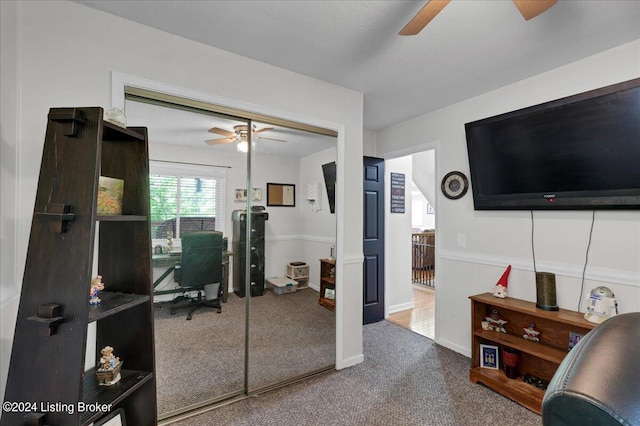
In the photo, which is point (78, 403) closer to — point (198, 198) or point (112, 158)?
point (112, 158)

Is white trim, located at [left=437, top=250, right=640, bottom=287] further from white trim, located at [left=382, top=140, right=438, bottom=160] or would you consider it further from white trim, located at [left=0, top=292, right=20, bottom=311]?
white trim, located at [left=0, top=292, right=20, bottom=311]

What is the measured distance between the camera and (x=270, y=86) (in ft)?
7.16

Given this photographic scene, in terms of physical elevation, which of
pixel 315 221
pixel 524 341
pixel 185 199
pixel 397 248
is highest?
pixel 185 199

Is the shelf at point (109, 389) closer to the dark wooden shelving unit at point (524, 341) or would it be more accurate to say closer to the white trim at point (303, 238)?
the white trim at point (303, 238)

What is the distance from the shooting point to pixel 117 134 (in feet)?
4.28

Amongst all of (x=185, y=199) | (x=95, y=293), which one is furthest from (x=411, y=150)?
(x=95, y=293)

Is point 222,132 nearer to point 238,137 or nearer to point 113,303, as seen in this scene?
point 238,137

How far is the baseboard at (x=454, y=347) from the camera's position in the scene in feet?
9.06

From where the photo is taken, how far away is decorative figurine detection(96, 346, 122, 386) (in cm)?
125

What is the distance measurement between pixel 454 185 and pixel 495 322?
1330 mm

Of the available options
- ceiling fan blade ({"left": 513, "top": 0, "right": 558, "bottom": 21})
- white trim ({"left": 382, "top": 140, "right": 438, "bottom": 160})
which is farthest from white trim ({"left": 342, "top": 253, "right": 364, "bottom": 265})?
ceiling fan blade ({"left": 513, "top": 0, "right": 558, "bottom": 21})

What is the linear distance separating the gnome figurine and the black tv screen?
0.57 metres

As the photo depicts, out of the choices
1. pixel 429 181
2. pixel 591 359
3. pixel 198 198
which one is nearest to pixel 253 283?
pixel 198 198

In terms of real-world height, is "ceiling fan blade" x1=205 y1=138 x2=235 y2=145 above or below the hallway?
above
